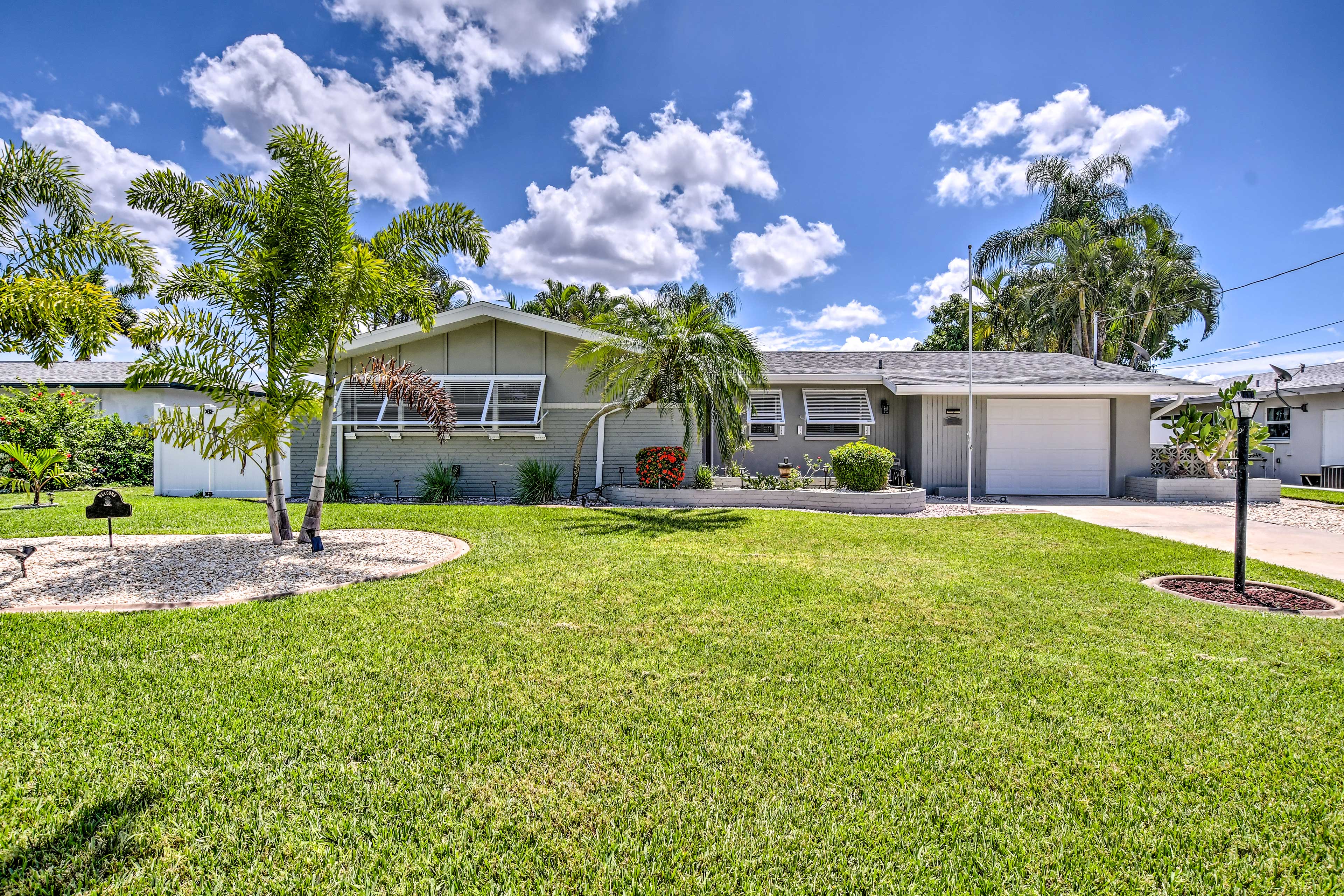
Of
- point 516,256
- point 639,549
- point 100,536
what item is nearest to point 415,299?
point 639,549

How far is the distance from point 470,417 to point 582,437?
266 centimetres

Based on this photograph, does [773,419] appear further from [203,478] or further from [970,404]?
[203,478]

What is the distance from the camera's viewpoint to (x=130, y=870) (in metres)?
1.83

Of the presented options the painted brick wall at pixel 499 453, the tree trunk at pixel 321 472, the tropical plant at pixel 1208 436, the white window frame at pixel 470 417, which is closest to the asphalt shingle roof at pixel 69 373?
the white window frame at pixel 470 417

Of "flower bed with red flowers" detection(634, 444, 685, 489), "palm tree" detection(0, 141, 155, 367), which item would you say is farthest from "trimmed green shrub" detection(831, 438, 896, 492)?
"palm tree" detection(0, 141, 155, 367)

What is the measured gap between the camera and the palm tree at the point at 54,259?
17.8ft

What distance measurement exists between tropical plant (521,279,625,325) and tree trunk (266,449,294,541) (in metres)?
22.4

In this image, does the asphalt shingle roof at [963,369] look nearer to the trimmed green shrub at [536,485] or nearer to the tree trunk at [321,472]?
the trimmed green shrub at [536,485]

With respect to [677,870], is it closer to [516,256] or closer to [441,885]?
[441,885]

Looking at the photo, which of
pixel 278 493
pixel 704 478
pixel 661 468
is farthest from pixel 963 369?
pixel 278 493

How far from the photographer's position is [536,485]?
11656 millimetres

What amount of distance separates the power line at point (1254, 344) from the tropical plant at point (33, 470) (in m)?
35.6

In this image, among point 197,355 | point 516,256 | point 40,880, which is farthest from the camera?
point 516,256

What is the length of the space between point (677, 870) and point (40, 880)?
1938 millimetres
